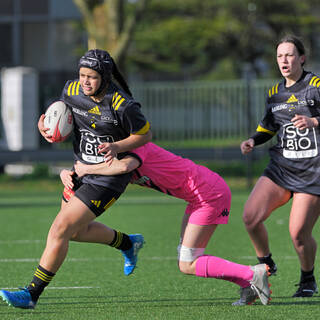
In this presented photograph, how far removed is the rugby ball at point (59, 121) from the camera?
6.13 m

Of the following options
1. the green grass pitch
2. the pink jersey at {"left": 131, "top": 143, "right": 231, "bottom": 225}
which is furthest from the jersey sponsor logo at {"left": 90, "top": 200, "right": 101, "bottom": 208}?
the green grass pitch

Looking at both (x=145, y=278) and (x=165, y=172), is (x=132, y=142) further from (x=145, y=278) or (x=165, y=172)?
(x=145, y=278)

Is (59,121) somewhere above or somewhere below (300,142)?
above

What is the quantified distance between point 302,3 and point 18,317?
98.3ft

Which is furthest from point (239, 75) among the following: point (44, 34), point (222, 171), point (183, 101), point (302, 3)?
point (222, 171)

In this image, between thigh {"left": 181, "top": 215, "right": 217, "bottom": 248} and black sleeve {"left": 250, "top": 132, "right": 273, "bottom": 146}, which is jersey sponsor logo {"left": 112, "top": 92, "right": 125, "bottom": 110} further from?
black sleeve {"left": 250, "top": 132, "right": 273, "bottom": 146}

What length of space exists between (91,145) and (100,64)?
2.02 feet

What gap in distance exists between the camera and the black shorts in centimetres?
601

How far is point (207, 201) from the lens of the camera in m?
6.24

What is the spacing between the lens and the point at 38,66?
117ft

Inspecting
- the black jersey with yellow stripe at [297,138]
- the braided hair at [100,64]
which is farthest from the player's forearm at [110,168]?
the black jersey with yellow stripe at [297,138]

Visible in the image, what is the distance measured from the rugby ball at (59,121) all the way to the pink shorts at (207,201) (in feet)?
3.23

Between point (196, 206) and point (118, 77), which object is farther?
point (196, 206)

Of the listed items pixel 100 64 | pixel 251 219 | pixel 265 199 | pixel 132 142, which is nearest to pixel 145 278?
pixel 251 219
